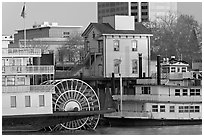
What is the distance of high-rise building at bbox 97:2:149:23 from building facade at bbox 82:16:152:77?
7747cm

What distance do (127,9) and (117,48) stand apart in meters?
80.6

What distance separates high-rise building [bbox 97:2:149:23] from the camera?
433ft

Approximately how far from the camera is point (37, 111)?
125 ft

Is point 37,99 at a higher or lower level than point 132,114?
higher

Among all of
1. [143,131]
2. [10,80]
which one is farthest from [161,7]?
[10,80]

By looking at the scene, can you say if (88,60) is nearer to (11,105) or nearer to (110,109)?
(110,109)

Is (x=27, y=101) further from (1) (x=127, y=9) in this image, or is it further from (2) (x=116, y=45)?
(1) (x=127, y=9)

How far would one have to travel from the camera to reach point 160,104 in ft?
147

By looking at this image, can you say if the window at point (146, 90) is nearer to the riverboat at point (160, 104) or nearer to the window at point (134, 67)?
the riverboat at point (160, 104)

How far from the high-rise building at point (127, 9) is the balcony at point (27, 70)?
301 ft

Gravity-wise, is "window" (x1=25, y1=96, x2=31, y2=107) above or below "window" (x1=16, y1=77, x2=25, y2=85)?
below

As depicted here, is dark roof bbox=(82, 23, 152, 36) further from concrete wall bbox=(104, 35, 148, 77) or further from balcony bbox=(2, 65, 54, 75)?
balcony bbox=(2, 65, 54, 75)

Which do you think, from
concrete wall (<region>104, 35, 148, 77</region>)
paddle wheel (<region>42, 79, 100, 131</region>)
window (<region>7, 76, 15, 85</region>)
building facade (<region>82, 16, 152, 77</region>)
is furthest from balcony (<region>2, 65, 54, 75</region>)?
concrete wall (<region>104, 35, 148, 77</region>)

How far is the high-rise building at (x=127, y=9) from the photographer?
132 m
